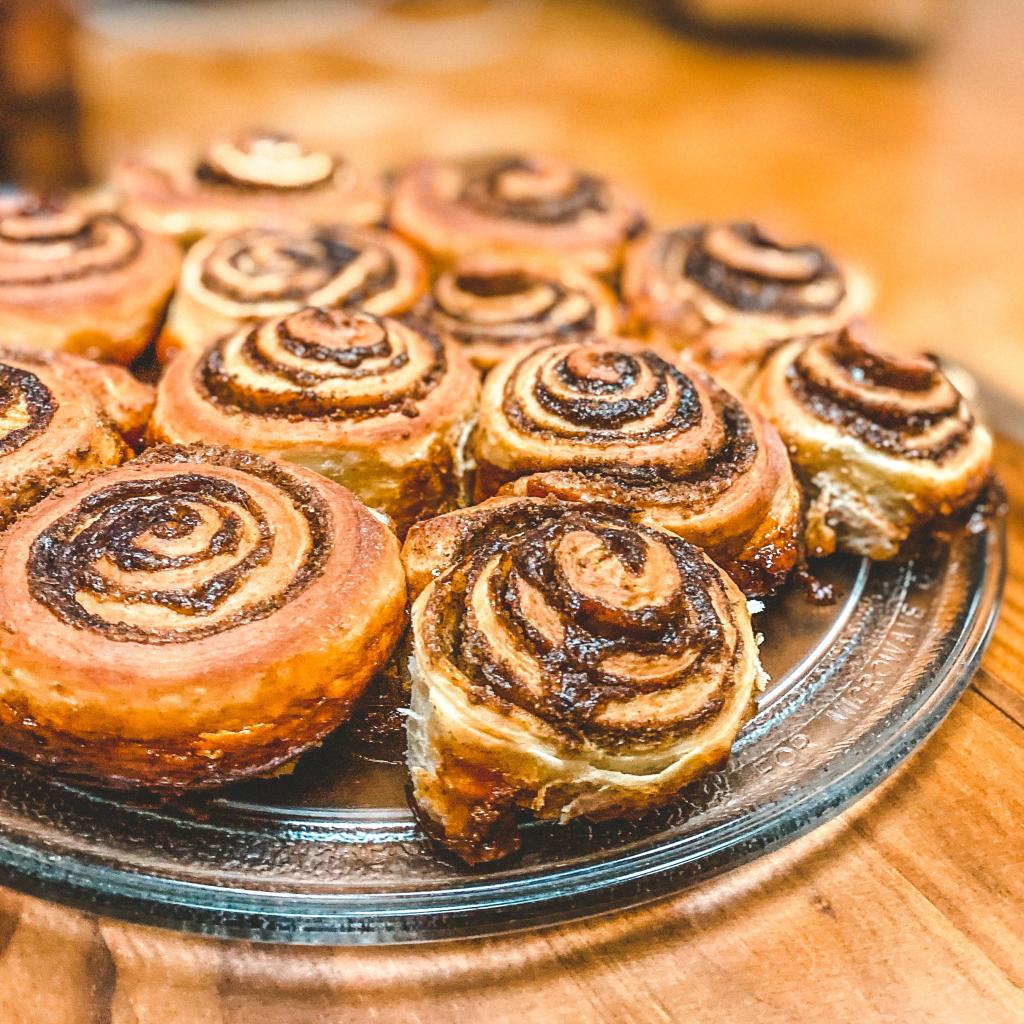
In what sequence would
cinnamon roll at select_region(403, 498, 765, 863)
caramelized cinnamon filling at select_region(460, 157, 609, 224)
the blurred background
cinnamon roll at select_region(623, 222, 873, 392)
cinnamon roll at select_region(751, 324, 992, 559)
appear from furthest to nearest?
the blurred background
caramelized cinnamon filling at select_region(460, 157, 609, 224)
cinnamon roll at select_region(623, 222, 873, 392)
cinnamon roll at select_region(751, 324, 992, 559)
cinnamon roll at select_region(403, 498, 765, 863)

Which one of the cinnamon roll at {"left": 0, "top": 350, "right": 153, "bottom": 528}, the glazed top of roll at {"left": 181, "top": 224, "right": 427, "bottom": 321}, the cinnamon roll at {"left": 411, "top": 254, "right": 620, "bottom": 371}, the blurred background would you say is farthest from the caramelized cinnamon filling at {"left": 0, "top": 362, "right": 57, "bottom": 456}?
the blurred background

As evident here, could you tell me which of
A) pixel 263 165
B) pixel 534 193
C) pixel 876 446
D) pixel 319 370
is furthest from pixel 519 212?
pixel 876 446

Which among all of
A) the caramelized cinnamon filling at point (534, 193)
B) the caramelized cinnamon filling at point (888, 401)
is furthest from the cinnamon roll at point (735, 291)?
the caramelized cinnamon filling at point (888, 401)

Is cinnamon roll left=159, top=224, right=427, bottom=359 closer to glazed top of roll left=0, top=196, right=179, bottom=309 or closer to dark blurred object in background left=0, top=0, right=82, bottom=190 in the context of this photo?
glazed top of roll left=0, top=196, right=179, bottom=309

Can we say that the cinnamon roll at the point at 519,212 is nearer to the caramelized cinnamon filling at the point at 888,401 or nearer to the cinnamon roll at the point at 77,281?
the cinnamon roll at the point at 77,281

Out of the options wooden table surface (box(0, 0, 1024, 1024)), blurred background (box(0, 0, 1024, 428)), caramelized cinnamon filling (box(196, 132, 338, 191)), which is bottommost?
blurred background (box(0, 0, 1024, 428))

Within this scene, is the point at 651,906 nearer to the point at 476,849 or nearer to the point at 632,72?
the point at 476,849

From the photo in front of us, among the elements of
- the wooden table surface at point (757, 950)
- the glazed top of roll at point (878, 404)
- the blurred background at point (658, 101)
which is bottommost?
the blurred background at point (658, 101)

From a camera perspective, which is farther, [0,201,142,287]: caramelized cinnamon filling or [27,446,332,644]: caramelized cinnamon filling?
[0,201,142,287]: caramelized cinnamon filling
